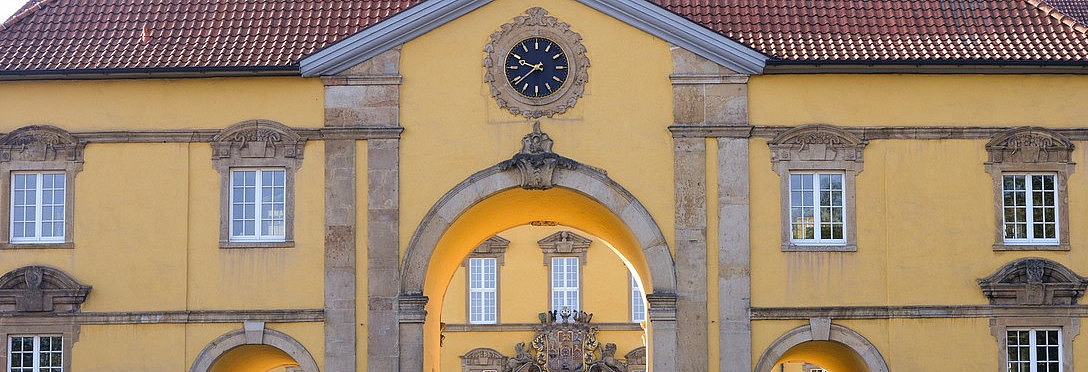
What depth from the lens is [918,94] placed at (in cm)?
3077

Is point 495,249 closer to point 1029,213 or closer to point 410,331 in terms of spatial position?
point 410,331

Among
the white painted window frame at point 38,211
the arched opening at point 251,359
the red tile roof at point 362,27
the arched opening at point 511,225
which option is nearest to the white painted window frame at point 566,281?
the arched opening at point 511,225

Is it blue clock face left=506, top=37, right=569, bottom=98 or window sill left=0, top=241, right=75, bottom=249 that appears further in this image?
blue clock face left=506, top=37, right=569, bottom=98

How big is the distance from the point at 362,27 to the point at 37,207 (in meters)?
6.49

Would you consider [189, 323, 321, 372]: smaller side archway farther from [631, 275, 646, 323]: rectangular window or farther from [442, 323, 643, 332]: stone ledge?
[631, 275, 646, 323]: rectangular window

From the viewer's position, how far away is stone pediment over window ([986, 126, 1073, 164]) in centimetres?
3061

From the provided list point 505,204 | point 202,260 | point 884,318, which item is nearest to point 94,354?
point 202,260

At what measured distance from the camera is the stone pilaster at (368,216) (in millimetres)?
30359

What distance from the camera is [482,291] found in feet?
171

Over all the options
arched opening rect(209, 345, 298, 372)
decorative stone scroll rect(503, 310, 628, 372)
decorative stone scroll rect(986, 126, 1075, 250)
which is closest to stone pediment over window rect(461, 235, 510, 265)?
decorative stone scroll rect(503, 310, 628, 372)

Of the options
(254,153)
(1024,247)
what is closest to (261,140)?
(254,153)

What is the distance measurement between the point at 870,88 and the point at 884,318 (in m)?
4.00

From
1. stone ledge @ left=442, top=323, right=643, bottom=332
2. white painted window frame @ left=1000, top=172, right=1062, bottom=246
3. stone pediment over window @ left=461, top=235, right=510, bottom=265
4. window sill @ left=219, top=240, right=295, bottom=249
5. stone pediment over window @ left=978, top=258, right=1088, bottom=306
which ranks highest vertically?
stone pediment over window @ left=461, top=235, right=510, bottom=265

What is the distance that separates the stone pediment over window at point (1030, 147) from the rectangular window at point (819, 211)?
277 cm
